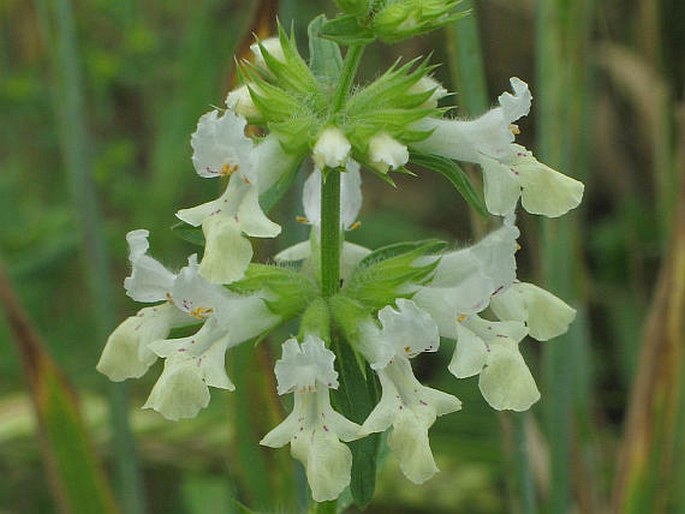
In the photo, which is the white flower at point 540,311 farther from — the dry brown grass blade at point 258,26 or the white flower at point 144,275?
the dry brown grass blade at point 258,26

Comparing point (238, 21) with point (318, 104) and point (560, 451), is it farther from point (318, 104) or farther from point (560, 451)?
point (318, 104)

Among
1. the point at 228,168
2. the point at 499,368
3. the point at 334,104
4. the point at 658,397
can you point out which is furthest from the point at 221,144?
the point at 658,397

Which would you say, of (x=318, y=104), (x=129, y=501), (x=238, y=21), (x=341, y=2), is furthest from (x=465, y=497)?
(x=238, y=21)

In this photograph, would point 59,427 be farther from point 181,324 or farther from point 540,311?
point 540,311

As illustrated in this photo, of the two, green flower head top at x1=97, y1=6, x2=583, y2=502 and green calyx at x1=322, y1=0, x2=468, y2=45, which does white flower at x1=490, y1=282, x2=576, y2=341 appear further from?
green calyx at x1=322, y1=0, x2=468, y2=45

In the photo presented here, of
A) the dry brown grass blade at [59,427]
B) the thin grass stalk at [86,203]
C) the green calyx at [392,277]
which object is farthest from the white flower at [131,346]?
the thin grass stalk at [86,203]

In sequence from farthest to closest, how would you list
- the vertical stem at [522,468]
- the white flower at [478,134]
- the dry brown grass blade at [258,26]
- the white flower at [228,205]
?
1. the vertical stem at [522,468]
2. the dry brown grass blade at [258,26]
3. the white flower at [478,134]
4. the white flower at [228,205]
